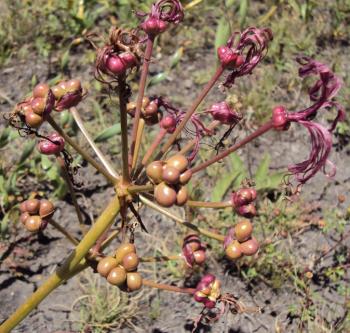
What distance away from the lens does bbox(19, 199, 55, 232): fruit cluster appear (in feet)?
5.41

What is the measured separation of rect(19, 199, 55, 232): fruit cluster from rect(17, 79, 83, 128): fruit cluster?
32 centimetres

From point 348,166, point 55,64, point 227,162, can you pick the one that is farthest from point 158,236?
point 55,64

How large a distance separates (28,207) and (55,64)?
2.19 m

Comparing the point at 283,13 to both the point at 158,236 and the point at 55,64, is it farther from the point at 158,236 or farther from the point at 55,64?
the point at 158,236

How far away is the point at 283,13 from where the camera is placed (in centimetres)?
394

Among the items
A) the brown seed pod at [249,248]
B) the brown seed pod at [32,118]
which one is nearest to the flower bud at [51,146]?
the brown seed pod at [32,118]

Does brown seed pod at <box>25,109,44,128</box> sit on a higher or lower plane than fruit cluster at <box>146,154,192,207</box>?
higher

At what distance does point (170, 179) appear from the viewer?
1.24m

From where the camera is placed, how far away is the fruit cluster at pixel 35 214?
1.65m

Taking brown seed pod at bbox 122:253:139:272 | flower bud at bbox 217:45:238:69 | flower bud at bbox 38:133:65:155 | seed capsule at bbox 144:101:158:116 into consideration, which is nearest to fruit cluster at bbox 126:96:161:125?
seed capsule at bbox 144:101:158:116

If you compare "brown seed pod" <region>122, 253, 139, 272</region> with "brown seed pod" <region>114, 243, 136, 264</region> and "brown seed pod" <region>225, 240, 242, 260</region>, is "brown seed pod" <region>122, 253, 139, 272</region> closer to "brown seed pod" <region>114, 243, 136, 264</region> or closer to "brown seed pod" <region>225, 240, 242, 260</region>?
"brown seed pod" <region>114, 243, 136, 264</region>

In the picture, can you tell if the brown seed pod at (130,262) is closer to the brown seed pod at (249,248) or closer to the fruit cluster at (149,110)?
the brown seed pod at (249,248)

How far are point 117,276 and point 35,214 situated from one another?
350mm

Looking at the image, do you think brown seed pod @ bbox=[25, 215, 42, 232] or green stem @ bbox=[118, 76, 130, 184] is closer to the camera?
green stem @ bbox=[118, 76, 130, 184]
